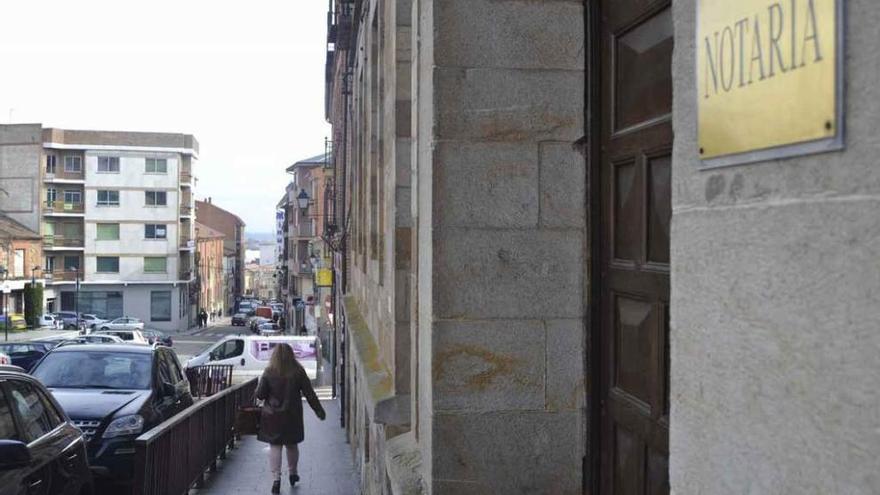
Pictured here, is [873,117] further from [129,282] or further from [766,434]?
[129,282]

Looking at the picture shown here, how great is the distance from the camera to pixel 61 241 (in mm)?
64188

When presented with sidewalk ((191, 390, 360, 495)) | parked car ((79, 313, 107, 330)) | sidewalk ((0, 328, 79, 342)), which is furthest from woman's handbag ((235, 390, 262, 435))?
parked car ((79, 313, 107, 330))

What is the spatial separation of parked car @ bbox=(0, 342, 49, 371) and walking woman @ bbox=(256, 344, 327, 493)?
1885cm

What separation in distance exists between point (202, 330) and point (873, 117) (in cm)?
7318

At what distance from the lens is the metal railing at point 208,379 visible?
1808 centimetres

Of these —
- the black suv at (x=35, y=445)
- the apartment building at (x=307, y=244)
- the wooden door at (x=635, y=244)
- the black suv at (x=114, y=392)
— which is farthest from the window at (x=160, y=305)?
the wooden door at (x=635, y=244)

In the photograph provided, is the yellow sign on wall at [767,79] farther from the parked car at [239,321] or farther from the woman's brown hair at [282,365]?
the parked car at [239,321]

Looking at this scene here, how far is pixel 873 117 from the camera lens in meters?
1.18

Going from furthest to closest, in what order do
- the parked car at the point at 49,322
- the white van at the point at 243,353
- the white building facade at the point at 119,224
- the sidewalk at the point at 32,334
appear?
the white building facade at the point at 119,224
the parked car at the point at 49,322
the sidewalk at the point at 32,334
the white van at the point at 243,353

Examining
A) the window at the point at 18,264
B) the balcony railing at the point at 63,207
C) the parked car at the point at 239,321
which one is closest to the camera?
the window at the point at 18,264

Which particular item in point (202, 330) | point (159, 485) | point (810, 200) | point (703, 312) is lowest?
point (202, 330)

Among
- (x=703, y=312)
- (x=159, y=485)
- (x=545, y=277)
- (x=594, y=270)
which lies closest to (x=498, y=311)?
(x=545, y=277)

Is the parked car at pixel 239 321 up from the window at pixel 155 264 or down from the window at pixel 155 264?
down

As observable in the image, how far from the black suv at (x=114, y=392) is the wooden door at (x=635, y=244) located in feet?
22.8
